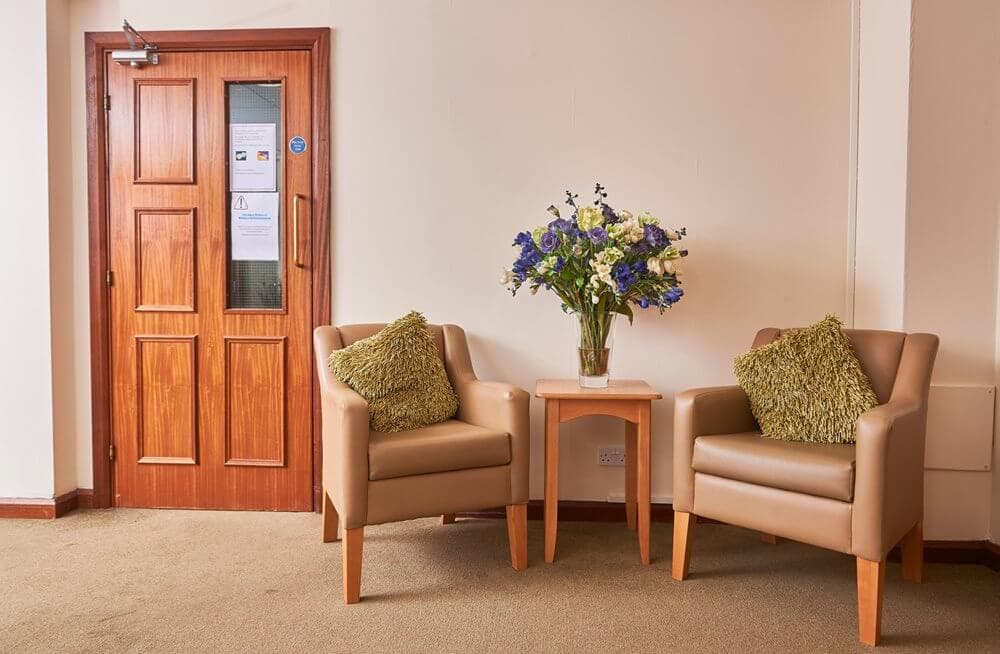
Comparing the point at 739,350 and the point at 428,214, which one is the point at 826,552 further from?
the point at 428,214

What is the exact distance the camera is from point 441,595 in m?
2.37

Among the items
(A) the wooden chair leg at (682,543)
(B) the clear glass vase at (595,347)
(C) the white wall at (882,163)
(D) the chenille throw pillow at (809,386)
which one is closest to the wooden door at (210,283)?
(B) the clear glass vase at (595,347)

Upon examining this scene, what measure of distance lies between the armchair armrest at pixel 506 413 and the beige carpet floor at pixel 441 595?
362 mm

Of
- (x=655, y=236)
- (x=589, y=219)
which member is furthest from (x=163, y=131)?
(x=655, y=236)

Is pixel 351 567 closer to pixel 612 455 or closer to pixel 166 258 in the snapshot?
pixel 612 455

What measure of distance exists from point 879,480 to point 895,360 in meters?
0.68

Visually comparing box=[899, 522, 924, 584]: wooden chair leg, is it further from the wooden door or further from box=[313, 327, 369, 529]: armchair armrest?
the wooden door

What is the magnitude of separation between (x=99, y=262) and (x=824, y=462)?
3.13 meters

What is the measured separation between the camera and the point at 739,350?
10.4 feet

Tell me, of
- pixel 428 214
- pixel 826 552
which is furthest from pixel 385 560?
pixel 826 552

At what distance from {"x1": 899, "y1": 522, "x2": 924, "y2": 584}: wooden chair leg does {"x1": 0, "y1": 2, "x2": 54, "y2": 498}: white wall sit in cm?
354

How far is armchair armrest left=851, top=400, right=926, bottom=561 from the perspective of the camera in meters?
2.06

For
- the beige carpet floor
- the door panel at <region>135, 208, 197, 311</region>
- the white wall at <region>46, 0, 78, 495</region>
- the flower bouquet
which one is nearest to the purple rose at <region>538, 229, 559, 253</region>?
the flower bouquet

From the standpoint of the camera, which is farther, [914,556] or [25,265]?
[25,265]
